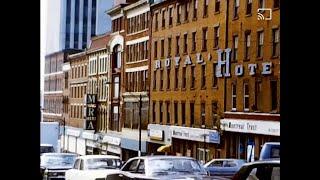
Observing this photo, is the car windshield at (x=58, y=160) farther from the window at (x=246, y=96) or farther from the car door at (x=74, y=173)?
the window at (x=246, y=96)

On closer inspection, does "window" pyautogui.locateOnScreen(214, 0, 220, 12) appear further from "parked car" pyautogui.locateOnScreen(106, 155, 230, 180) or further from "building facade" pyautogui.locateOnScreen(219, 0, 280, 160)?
"parked car" pyautogui.locateOnScreen(106, 155, 230, 180)

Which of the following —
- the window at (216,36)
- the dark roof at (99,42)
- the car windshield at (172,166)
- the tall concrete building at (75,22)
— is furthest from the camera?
the dark roof at (99,42)

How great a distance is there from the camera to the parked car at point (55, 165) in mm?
8977

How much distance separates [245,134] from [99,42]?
675cm

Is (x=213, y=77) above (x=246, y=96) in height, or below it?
above

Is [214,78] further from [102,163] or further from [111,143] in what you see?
[102,163]

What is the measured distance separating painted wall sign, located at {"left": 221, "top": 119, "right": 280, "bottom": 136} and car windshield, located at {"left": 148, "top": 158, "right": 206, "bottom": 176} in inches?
335

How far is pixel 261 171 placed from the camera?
3592mm

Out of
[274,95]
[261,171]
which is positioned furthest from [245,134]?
[261,171]

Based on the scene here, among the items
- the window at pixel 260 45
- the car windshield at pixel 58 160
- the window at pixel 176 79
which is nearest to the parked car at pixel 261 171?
the car windshield at pixel 58 160

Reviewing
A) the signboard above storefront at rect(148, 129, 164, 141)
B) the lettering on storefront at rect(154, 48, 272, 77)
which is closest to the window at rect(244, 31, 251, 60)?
the lettering on storefront at rect(154, 48, 272, 77)

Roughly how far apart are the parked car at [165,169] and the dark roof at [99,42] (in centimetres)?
1435

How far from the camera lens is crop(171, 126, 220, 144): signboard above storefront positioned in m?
16.1
